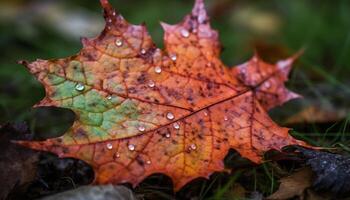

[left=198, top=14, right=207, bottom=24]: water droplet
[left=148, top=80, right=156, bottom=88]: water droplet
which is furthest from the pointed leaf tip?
[left=148, top=80, right=156, bottom=88]: water droplet

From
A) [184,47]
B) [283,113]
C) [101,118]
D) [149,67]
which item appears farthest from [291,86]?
[101,118]

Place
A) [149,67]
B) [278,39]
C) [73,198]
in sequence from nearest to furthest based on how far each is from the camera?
[73,198], [149,67], [278,39]

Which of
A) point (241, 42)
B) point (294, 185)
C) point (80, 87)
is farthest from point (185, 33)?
point (241, 42)

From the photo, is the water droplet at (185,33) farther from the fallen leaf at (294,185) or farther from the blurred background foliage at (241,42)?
the fallen leaf at (294,185)

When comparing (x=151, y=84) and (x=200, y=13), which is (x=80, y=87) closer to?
(x=151, y=84)

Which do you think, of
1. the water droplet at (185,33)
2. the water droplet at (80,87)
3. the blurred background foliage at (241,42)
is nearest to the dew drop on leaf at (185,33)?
the water droplet at (185,33)

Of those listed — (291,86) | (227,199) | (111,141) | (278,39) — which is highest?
(278,39)

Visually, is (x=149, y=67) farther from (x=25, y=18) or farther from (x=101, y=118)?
(x=25, y=18)

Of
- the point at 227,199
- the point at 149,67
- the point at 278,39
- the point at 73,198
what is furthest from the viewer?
the point at 278,39
